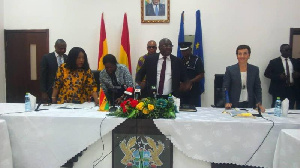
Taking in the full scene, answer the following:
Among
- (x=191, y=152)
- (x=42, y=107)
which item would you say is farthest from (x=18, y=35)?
(x=191, y=152)

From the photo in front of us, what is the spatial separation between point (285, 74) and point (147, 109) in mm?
2967

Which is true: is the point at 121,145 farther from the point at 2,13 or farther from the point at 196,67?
the point at 2,13

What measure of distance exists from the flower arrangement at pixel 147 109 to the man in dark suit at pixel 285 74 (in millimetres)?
2696

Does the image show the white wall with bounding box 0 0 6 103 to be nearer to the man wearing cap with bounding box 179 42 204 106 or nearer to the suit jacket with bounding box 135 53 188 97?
the suit jacket with bounding box 135 53 188 97

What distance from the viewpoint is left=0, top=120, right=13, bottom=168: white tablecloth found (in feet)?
7.68

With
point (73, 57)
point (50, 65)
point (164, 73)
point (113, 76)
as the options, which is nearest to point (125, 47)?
point (50, 65)

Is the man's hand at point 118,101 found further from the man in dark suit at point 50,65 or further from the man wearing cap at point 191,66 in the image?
the man in dark suit at point 50,65

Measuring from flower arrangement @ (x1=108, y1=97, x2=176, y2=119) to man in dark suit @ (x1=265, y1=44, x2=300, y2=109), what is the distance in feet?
8.85

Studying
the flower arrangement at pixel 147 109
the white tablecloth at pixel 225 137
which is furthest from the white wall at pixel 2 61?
the white tablecloth at pixel 225 137

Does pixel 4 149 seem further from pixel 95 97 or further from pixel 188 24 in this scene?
pixel 188 24

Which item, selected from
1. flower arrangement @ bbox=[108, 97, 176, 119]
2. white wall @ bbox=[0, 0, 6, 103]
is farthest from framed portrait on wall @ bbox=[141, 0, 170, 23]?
flower arrangement @ bbox=[108, 97, 176, 119]

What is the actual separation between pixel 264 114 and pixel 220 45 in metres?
2.44

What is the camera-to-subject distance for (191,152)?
2.29m

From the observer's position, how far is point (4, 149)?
2.37 metres
